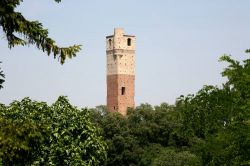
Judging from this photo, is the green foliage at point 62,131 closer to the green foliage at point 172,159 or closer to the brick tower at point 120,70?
the green foliage at point 172,159

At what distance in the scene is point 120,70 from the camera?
309ft

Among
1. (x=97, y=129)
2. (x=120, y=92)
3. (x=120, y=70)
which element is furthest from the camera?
(x=120, y=70)

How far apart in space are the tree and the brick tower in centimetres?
7955

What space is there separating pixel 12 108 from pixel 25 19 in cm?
2046

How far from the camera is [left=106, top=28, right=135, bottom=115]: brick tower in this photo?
92.8 metres

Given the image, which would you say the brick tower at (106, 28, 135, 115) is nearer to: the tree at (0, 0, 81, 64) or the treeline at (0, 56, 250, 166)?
the treeline at (0, 56, 250, 166)

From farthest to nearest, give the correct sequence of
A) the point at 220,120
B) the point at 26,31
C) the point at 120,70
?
1. the point at 120,70
2. the point at 220,120
3. the point at 26,31

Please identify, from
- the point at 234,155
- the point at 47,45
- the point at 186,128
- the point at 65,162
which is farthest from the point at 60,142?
the point at 47,45

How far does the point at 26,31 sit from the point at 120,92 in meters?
81.4

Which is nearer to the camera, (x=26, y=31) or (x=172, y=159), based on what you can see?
(x=26, y=31)

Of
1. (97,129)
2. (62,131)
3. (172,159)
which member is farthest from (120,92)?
(62,131)

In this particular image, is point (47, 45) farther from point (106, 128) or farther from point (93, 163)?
point (106, 128)

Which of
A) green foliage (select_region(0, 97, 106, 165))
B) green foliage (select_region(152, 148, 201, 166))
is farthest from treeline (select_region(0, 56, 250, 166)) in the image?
green foliage (select_region(152, 148, 201, 166))

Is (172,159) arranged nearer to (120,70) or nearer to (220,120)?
(220,120)
